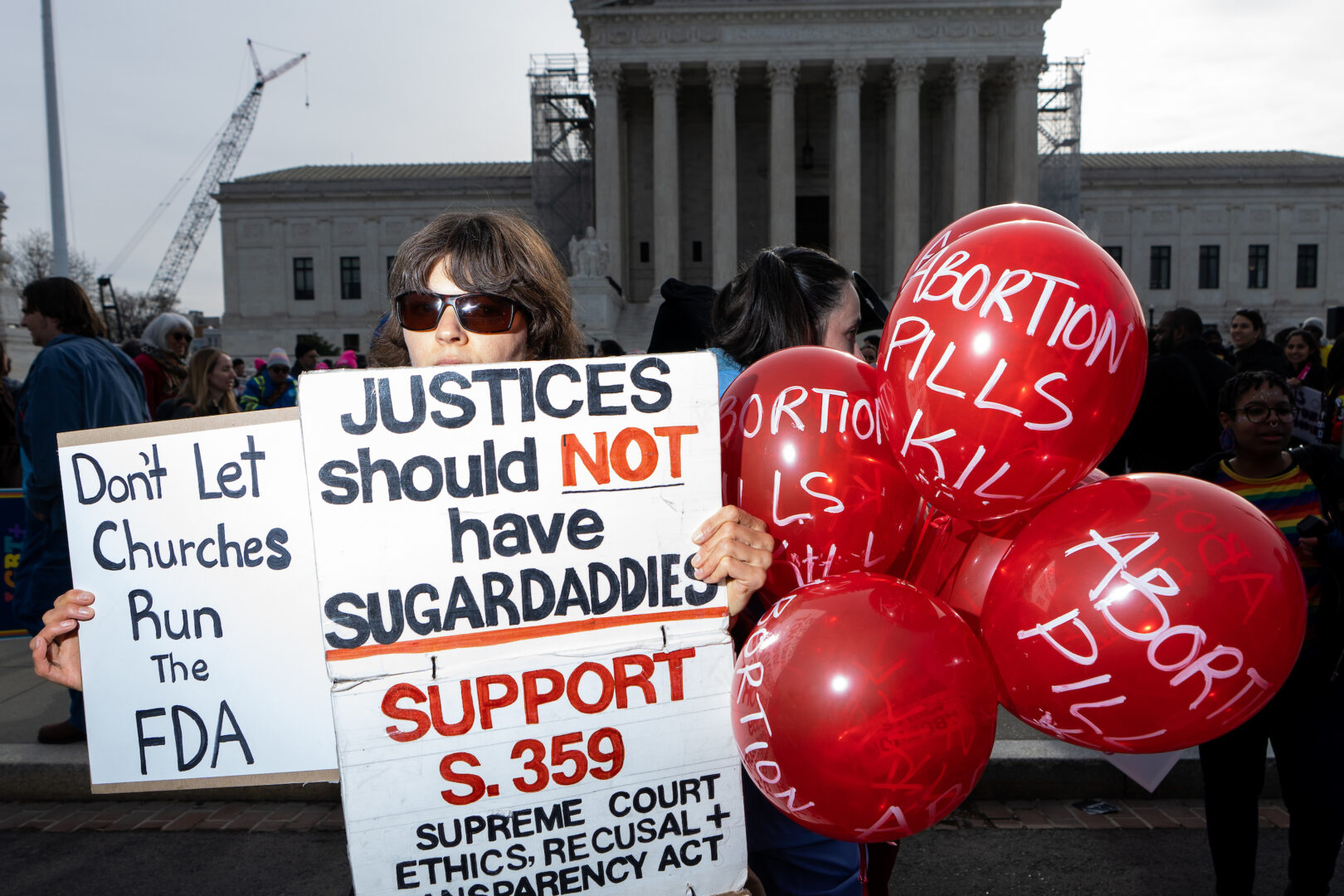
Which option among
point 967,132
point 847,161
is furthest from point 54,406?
point 967,132

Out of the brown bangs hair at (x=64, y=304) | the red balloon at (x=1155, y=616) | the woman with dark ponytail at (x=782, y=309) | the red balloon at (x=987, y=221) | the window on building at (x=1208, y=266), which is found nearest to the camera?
the red balloon at (x=1155, y=616)

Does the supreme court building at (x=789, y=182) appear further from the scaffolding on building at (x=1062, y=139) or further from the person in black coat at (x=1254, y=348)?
the person in black coat at (x=1254, y=348)

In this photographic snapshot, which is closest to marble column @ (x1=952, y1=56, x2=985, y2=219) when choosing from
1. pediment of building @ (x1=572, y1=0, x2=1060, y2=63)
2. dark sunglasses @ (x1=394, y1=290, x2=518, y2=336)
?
pediment of building @ (x1=572, y1=0, x2=1060, y2=63)

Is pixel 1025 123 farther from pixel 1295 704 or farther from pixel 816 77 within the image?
pixel 1295 704

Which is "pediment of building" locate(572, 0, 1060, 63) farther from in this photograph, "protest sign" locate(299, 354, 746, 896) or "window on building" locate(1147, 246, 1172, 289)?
"protest sign" locate(299, 354, 746, 896)

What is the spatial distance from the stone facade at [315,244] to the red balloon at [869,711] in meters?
47.9

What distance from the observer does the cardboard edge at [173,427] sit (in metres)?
1.88

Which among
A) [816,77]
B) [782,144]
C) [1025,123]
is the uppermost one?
[816,77]

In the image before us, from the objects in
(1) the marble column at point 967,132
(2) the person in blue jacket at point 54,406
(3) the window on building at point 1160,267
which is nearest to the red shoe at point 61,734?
(2) the person in blue jacket at point 54,406

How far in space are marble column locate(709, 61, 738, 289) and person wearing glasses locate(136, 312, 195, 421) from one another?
107 ft

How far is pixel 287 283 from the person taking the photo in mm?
49000

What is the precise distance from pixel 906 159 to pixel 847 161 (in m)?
2.38

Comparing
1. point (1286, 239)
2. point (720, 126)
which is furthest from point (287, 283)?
point (1286, 239)

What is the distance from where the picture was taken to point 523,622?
68.3 inches
